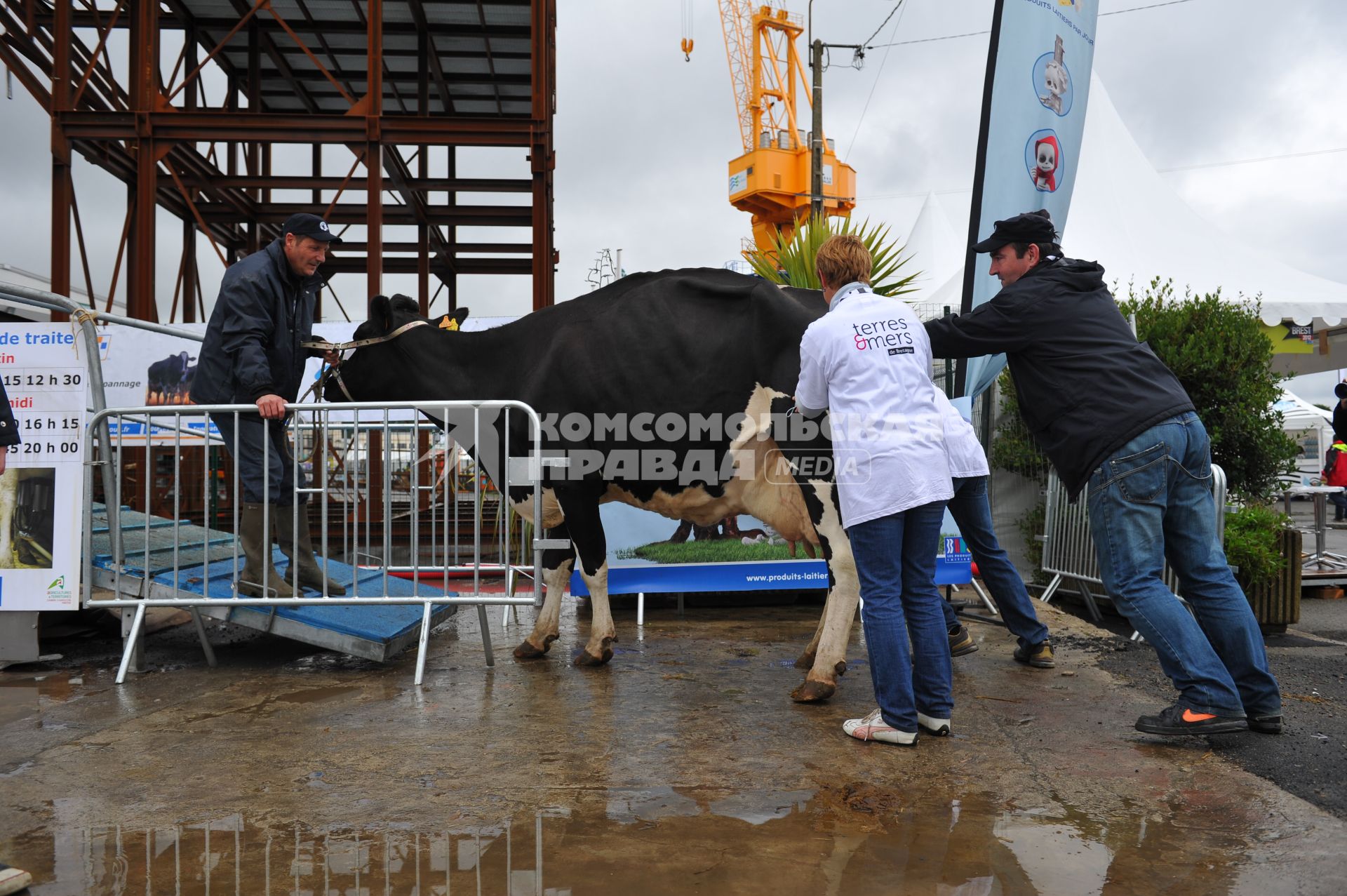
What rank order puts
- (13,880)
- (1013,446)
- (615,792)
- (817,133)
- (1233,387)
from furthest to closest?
1. (817,133)
2. (1013,446)
3. (1233,387)
4. (615,792)
5. (13,880)

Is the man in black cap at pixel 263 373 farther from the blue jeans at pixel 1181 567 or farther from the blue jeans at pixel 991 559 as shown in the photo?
the blue jeans at pixel 1181 567

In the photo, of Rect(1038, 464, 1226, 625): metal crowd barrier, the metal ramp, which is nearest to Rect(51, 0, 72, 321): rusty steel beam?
the metal ramp

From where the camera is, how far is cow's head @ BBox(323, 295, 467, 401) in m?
5.18

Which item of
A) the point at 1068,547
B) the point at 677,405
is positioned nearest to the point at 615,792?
the point at 677,405

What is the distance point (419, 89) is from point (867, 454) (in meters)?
13.5

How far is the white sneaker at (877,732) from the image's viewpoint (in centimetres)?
342

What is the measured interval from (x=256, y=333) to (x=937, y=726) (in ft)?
11.7

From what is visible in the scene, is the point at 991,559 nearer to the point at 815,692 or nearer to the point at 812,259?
the point at 815,692

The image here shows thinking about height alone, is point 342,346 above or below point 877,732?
above

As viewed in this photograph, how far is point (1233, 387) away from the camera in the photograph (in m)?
7.71

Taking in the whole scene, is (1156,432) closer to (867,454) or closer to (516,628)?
(867,454)

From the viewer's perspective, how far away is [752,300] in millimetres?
4480

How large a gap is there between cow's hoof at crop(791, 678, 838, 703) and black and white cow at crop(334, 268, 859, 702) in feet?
0.07

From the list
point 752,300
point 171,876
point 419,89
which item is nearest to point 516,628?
point 752,300
